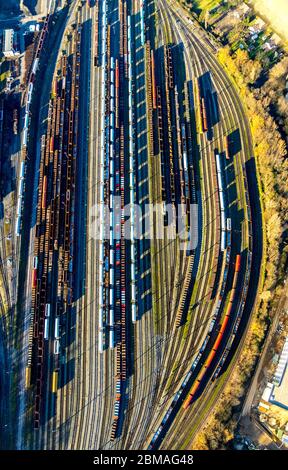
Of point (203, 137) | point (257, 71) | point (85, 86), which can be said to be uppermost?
point (257, 71)

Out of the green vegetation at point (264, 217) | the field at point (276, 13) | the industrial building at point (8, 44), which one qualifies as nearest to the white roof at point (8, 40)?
the industrial building at point (8, 44)

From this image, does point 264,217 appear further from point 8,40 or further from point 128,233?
point 8,40

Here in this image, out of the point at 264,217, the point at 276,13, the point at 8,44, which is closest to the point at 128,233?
the point at 264,217

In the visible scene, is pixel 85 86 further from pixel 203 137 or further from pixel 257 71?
pixel 257 71

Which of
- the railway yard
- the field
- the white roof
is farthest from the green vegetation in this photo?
the white roof

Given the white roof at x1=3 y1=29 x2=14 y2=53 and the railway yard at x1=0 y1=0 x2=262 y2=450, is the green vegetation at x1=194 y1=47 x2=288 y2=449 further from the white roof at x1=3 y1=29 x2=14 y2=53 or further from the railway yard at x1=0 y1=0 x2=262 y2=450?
the white roof at x1=3 y1=29 x2=14 y2=53

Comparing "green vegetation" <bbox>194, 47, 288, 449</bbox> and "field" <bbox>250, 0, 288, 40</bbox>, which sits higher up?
"field" <bbox>250, 0, 288, 40</bbox>
